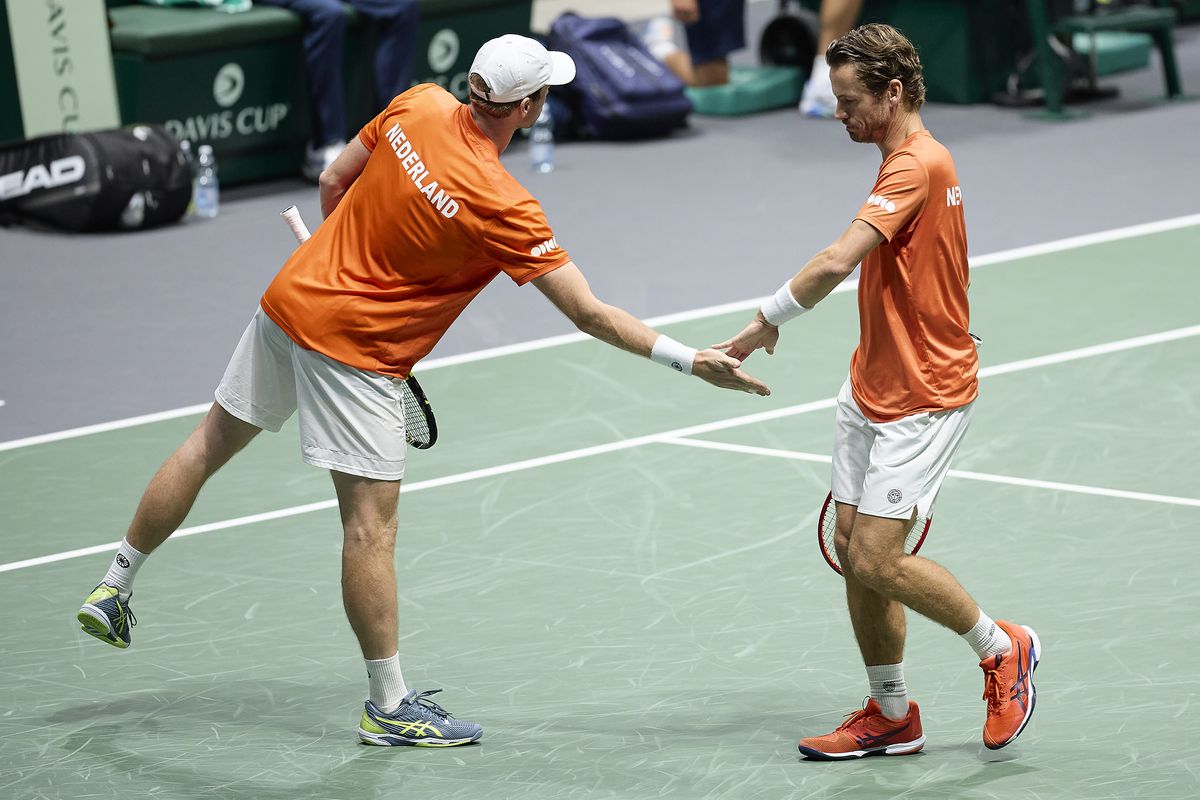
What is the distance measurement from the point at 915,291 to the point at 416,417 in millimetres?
1590

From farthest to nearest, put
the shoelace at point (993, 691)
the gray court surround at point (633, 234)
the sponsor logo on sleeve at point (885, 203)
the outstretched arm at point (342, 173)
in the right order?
the gray court surround at point (633, 234) → the outstretched arm at point (342, 173) → the shoelace at point (993, 691) → the sponsor logo on sleeve at point (885, 203)

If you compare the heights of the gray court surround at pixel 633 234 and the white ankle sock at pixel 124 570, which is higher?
the white ankle sock at pixel 124 570

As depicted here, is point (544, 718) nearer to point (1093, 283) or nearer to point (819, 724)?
point (819, 724)

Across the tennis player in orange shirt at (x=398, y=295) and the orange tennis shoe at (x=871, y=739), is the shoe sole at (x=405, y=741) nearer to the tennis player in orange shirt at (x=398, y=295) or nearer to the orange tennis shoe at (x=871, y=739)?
the tennis player in orange shirt at (x=398, y=295)

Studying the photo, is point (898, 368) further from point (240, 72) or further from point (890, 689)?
point (240, 72)

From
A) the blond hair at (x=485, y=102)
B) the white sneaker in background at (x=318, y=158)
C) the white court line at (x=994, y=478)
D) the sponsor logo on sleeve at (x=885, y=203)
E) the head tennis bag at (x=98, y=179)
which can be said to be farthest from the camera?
the white sneaker in background at (x=318, y=158)

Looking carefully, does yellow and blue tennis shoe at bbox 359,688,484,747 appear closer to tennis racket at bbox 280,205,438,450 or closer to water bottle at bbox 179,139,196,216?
tennis racket at bbox 280,205,438,450

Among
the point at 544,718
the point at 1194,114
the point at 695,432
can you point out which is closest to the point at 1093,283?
the point at 695,432

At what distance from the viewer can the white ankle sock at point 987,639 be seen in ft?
16.9

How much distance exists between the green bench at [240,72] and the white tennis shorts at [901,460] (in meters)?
8.51

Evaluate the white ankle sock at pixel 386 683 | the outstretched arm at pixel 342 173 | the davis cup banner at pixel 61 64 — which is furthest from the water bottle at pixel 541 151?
the white ankle sock at pixel 386 683

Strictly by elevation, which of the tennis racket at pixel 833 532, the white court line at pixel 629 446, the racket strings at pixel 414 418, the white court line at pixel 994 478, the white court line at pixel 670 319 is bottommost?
the white court line at pixel 670 319

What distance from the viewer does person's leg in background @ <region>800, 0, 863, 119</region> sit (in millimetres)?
14453

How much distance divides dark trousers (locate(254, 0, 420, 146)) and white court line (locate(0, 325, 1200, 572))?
5.60 meters
